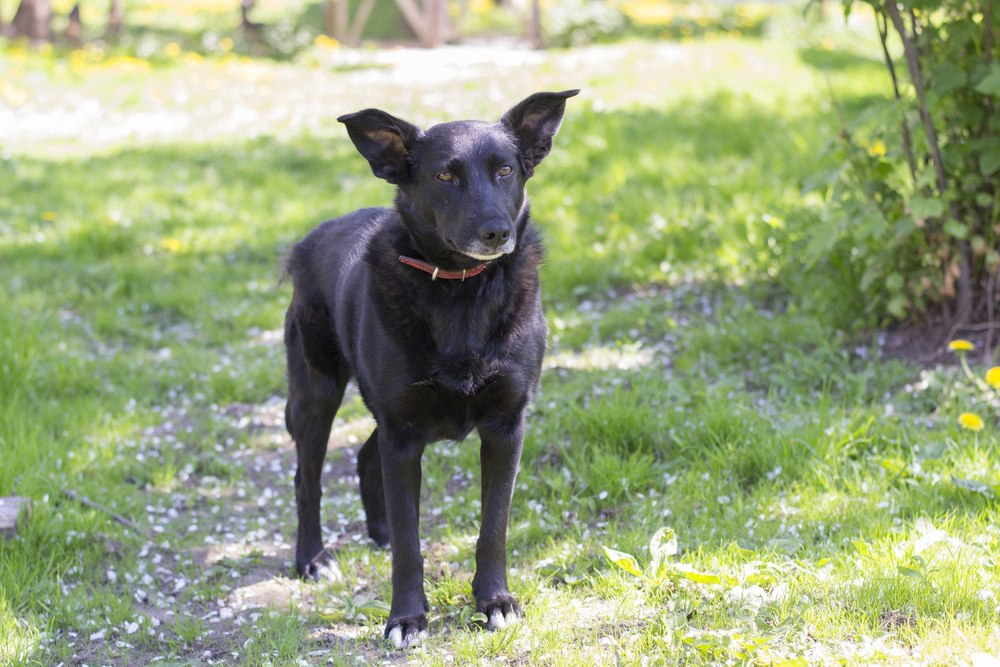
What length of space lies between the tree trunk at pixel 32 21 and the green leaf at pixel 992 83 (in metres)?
14.7

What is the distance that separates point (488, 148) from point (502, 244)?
38 cm

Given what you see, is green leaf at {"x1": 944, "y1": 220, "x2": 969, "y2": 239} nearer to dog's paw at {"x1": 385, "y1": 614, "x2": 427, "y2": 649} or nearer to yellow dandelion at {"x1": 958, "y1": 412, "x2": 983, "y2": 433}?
yellow dandelion at {"x1": 958, "y1": 412, "x2": 983, "y2": 433}

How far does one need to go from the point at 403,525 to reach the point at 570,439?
Answer: 1458 mm

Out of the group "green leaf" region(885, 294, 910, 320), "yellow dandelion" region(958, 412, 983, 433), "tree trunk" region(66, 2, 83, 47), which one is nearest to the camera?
"yellow dandelion" region(958, 412, 983, 433)

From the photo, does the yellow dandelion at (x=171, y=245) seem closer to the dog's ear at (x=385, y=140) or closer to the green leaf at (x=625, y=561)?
the dog's ear at (x=385, y=140)

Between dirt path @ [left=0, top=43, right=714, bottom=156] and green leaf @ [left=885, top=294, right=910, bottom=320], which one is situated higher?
green leaf @ [left=885, top=294, right=910, bottom=320]

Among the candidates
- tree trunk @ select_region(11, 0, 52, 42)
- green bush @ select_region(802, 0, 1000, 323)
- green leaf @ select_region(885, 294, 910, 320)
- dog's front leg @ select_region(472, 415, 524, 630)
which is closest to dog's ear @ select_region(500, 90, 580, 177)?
dog's front leg @ select_region(472, 415, 524, 630)

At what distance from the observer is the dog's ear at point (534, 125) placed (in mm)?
3694

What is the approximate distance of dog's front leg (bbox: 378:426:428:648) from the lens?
354 centimetres

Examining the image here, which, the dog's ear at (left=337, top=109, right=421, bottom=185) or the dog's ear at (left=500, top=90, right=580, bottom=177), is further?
the dog's ear at (left=500, top=90, right=580, bottom=177)

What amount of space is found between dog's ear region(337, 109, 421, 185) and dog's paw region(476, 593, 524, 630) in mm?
1478

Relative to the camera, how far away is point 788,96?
9.93 meters

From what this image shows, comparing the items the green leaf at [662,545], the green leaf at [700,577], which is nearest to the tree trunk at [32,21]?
the green leaf at [662,545]

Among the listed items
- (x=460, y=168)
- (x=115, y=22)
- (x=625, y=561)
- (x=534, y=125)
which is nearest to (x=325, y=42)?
(x=115, y=22)
